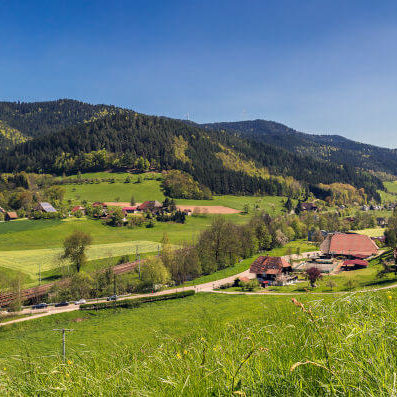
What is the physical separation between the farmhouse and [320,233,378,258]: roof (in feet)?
85.8

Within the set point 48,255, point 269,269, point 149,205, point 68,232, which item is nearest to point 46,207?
Answer: point 68,232

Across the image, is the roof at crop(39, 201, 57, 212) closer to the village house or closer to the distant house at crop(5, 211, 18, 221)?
the village house

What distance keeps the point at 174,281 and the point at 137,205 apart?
87.5 meters

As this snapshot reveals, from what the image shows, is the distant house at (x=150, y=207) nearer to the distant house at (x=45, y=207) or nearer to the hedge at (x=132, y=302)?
the distant house at (x=45, y=207)

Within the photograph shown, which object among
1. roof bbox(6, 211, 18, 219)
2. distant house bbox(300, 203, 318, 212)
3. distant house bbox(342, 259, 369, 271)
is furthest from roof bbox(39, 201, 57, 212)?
distant house bbox(300, 203, 318, 212)

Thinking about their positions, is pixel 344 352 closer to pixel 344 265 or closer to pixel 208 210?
pixel 344 265

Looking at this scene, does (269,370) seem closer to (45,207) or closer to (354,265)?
(354,265)

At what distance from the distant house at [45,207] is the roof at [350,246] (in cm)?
10128

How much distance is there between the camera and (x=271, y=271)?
6706 centimetres

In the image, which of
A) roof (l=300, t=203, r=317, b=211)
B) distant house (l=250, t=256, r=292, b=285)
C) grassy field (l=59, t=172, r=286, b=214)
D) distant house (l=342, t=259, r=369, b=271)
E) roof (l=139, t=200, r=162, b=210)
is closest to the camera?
distant house (l=250, t=256, r=292, b=285)

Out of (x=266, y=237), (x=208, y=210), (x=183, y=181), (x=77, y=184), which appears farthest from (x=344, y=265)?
(x=77, y=184)

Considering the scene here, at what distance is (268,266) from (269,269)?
110cm

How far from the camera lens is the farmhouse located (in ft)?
212

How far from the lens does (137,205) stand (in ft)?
486
